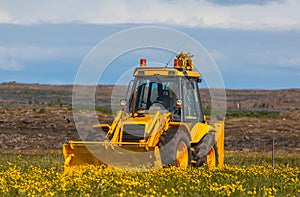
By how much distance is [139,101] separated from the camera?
19.5 m

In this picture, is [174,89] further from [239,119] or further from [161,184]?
[239,119]

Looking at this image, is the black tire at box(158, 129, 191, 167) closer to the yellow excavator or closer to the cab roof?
the yellow excavator

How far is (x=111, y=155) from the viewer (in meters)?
17.9

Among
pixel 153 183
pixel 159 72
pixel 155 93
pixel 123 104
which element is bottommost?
pixel 153 183

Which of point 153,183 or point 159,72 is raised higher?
point 159,72

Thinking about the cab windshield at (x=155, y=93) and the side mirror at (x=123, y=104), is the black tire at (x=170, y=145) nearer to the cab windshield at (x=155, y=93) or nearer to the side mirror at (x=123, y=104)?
the cab windshield at (x=155, y=93)

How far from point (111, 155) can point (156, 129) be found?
4.21 ft

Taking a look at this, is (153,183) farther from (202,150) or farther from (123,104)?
(202,150)

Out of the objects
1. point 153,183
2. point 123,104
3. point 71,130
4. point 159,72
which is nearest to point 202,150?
point 159,72

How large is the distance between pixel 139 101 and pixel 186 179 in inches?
199

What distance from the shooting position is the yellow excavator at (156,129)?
17781mm

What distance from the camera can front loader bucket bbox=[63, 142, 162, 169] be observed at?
57.4ft

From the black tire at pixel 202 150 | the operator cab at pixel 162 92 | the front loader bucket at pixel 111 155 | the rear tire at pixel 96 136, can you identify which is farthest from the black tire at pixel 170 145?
the rear tire at pixel 96 136

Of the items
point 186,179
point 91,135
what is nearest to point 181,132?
point 91,135
